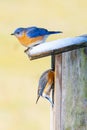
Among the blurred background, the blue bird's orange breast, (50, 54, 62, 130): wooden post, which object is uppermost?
the blurred background

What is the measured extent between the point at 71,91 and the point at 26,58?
124 inches

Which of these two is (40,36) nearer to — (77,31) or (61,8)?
(77,31)

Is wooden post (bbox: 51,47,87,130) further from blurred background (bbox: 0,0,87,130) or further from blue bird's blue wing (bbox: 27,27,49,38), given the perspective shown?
blurred background (bbox: 0,0,87,130)

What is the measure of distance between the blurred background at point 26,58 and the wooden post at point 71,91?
7.92 ft

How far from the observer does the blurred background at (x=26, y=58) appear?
5832 mm

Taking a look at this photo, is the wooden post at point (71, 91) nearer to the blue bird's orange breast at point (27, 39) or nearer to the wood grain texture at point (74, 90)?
the wood grain texture at point (74, 90)

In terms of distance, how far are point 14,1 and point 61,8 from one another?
517 millimetres

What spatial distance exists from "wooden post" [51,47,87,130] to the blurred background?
2.42 metres

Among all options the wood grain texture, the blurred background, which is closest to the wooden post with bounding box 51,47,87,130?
the wood grain texture

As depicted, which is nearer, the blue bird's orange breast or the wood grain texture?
the wood grain texture

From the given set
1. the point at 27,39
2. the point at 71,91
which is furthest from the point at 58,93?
the point at 27,39

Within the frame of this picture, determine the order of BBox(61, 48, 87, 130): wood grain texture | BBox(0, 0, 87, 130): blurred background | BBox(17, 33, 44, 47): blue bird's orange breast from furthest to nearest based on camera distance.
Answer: BBox(0, 0, 87, 130): blurred background
BBox(17, 33, 44, 47): blue bird's orange breast
BBox(61, 48, 87, 130): wood grain texture

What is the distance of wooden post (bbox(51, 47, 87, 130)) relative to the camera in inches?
122

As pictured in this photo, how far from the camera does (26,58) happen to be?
20.6 feet
